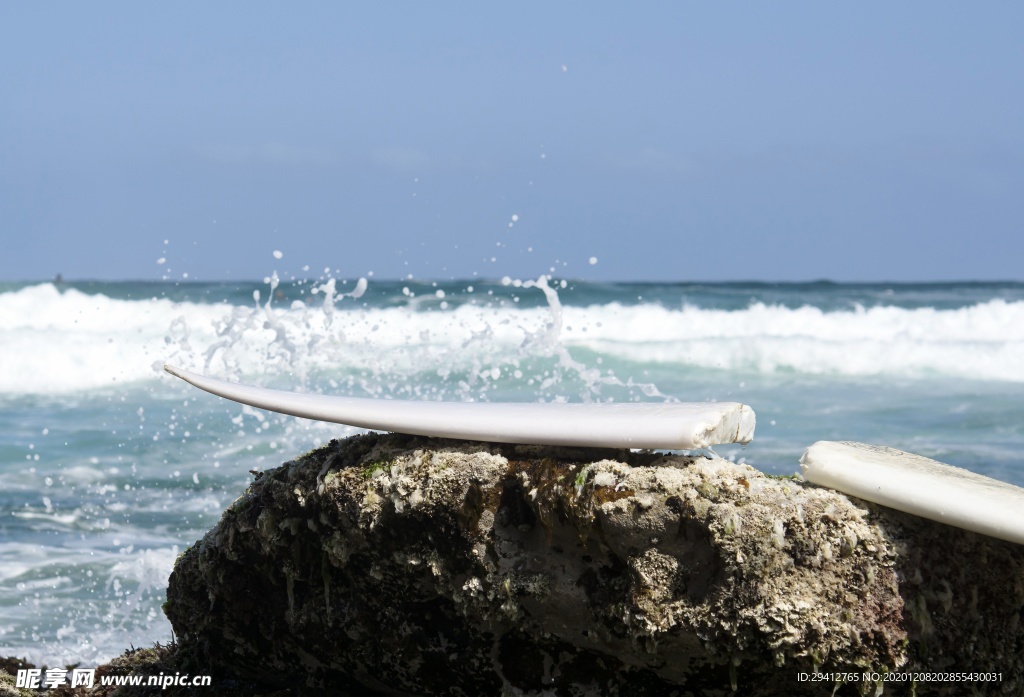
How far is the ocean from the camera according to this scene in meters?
6.09

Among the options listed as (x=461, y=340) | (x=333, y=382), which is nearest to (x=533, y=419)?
(x=333, y=382)

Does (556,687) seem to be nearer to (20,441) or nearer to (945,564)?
(945,564)

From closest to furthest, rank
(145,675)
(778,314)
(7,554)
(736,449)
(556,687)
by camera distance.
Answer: (556,687) < (145,675) < (7,554) < (736,449) < (778,314)

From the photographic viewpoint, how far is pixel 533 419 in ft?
10.2

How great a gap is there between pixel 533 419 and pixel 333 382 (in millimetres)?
10873

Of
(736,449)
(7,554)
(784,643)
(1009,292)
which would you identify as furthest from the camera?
(1009,292)

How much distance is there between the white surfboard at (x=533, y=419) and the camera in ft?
9.62

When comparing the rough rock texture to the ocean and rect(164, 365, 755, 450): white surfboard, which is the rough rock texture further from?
the ocean

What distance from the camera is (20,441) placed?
380 inches

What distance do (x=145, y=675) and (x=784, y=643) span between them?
88.9 inches

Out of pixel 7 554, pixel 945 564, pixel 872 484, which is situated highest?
pixel 872 484

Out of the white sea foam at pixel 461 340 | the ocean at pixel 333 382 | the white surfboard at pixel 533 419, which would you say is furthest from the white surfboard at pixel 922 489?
the white sea foam at pixel 461 340

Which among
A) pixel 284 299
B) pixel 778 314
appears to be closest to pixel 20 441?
pixel 778 314

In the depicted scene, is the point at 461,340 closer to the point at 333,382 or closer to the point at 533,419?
the point at 333,382
